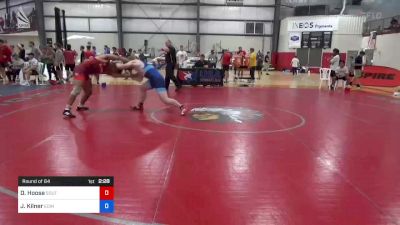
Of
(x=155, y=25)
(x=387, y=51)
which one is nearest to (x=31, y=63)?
(x=155, y=25)

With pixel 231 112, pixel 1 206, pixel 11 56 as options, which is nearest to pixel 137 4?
pixel 11 56

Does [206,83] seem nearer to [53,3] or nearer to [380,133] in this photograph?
[380,133]

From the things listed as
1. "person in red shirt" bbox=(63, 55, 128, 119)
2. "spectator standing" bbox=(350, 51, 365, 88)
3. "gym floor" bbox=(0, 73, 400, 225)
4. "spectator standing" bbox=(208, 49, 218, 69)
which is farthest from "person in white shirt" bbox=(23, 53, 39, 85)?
"spectator standing" bbox=(350, 51, 365, 88)

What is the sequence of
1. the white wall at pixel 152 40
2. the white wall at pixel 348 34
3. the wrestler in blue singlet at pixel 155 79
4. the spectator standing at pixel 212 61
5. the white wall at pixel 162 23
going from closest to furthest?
1. the wrestler in blue singlet at pixel 155 79
2. the spectator standing at pixel 212 61
3. the white wall at pixel 348 34
4. the white wall at pixel 162 23
5. the white wall at pixel 152 40

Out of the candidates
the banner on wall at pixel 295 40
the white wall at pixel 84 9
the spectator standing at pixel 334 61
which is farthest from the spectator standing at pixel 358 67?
the white wall at pixel 84 9

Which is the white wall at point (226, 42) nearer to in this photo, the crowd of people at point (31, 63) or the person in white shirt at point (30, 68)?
the crowd of people at point (31, 63)

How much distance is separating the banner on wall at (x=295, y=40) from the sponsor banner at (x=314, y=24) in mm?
351

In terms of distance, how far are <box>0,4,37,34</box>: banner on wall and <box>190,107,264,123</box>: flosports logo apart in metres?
28.4

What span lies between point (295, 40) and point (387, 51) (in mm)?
10016

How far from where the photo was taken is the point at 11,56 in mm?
14969

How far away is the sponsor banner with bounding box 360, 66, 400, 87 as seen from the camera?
15.5 meters

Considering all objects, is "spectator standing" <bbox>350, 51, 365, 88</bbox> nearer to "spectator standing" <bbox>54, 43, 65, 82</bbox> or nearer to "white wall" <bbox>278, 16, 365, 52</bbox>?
"white wall" <bbox>278, 16, 365, 52</bbox>

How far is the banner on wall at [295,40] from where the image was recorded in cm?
2949

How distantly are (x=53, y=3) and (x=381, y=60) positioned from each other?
27.7 m
